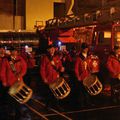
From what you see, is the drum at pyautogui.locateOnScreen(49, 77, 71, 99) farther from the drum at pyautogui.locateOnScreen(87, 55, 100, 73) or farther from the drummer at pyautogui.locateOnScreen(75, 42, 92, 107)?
the drum at pyautogui.locateOnScreen(87, 55, 100, 73)

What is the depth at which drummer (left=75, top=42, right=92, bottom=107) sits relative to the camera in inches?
439

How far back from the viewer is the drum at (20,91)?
8.91 metres

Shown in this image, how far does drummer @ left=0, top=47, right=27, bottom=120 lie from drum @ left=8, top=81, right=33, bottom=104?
0.34 m

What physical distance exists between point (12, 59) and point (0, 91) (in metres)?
0.85

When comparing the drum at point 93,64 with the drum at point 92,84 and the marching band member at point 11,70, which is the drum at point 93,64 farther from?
the marching band member at point 11,70

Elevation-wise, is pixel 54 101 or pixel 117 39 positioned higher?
pixel 117 39

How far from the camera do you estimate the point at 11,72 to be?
953cm

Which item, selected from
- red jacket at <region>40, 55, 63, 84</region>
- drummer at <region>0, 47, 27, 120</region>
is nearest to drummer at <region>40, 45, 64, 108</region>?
red jacket at <region>40, 55, 63, 84</region>

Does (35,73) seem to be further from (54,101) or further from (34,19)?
(34,19)

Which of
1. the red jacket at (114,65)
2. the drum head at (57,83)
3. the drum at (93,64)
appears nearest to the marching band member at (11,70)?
the drum head at (57,83)

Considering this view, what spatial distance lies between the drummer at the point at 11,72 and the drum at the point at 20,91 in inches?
13.2

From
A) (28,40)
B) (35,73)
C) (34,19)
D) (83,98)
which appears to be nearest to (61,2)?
(34,19)

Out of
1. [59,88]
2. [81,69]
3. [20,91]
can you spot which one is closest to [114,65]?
[81,69]

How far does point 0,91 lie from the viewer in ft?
32.2
